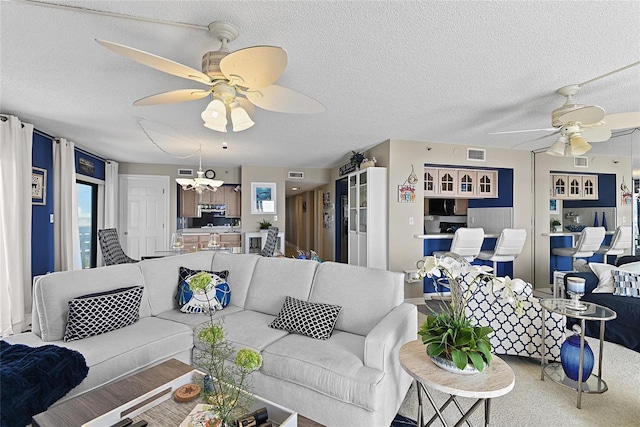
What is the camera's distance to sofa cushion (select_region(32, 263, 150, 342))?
2006 millimetres

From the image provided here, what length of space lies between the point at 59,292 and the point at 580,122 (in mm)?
4202

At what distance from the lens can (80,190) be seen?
18.0ft

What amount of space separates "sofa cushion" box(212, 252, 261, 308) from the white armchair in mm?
2053

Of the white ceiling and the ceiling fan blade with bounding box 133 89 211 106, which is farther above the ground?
the white ceiling

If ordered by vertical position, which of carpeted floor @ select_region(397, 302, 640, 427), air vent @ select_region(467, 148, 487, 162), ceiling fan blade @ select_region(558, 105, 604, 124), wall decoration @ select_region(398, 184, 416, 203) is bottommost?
carpeted floor @ select_region(397, 302, 640, 427)

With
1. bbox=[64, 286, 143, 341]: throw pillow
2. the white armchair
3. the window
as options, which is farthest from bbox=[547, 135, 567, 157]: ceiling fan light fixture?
the window

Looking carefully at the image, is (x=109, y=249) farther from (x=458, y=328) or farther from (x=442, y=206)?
(x=442, y=206)

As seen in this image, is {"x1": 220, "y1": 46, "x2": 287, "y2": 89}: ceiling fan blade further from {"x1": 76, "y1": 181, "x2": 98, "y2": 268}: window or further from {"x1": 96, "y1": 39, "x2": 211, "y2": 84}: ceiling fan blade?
{"x1": 76, "y1": 181, "x2": 98, "y2": 268}: window

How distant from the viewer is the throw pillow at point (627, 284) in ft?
9.46

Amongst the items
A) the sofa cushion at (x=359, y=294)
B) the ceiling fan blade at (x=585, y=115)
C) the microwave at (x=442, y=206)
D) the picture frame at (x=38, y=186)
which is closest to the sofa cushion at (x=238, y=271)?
the sofa cushion at (x=359, y=294)

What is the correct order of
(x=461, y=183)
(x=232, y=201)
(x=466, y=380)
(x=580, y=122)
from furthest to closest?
(x=232, y=201) → (x=461, y=183) → (x=580, y=122) → (x=466, y=380)

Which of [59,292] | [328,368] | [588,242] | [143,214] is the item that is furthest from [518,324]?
[143,214]

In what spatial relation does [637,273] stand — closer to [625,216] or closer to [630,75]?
[625,216]

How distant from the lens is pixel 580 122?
2420 millimetres
